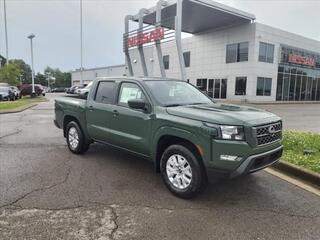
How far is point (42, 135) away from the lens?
9422 mm

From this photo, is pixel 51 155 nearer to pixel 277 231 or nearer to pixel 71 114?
pixel 71 114

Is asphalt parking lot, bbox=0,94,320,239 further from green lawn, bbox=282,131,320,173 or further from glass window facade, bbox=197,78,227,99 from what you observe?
glass window facade, bbox=197,78,227,99

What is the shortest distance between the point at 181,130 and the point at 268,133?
1278 millimetres

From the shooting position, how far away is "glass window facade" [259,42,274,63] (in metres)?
30.9

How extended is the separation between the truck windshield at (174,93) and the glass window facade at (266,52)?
27553 millimetres

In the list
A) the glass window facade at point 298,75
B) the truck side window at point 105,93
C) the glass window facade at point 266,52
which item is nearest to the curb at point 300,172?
the truck side window at point 105,93

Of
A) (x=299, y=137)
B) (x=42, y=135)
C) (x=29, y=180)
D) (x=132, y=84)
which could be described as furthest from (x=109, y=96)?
(x=299, y=137)

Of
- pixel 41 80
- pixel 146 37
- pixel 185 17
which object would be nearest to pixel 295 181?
pixel 146 37

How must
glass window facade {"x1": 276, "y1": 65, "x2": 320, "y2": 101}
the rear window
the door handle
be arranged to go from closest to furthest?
the door handle → the rear window → glass window facade {"x1": 276, "y1": 65, "x2": 320, "y2": 101}

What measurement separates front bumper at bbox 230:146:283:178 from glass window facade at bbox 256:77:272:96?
28.4 m

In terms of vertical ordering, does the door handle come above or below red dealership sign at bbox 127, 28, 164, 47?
below

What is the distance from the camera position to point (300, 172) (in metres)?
5.41

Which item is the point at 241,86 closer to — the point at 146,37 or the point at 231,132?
the point at 146,37

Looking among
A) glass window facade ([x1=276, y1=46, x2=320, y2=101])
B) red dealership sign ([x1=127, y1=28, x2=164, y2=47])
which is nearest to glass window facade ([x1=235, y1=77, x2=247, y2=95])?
glass window facade ([x1=276, y1=46, x2=320, y2=101])
